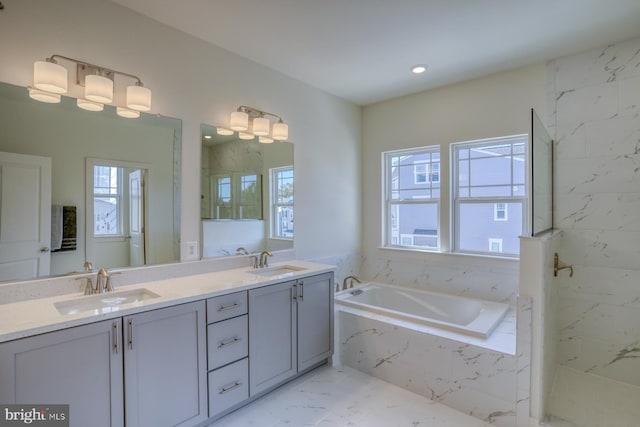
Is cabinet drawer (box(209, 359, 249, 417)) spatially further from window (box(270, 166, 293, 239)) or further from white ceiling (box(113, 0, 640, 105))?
white ceiling (box(113, 0, 640, 105))

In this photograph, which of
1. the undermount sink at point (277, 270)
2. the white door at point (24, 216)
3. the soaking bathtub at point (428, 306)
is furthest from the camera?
the undermount sink at point (277, 270)

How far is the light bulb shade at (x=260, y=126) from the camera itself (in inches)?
107

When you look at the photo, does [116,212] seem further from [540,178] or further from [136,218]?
[540,178]

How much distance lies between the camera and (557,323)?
105 inches

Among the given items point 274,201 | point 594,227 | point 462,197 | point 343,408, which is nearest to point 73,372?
point 343,408

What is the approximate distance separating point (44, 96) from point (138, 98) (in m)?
0.46

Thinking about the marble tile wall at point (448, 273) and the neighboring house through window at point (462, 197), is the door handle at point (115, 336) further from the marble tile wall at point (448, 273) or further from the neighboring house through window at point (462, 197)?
the neighboring house through window at point (462, 197)

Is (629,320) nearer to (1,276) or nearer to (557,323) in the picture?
(557,323)

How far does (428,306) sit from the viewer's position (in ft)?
10.7

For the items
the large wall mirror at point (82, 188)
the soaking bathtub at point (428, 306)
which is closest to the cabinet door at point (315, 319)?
the soaking bathtub at point (428, 306)

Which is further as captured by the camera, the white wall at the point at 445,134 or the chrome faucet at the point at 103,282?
the white wall at the point at 445,134

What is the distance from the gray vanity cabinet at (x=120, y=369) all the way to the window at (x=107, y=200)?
72cm

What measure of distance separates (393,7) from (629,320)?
289 cm

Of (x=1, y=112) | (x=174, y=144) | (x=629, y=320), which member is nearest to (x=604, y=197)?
(x=629, y=320)
